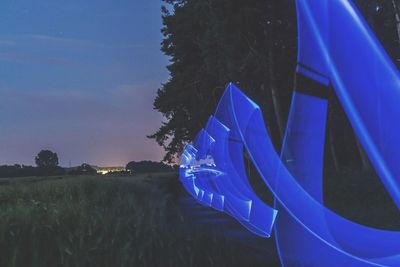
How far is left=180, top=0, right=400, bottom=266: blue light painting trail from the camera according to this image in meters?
4.84

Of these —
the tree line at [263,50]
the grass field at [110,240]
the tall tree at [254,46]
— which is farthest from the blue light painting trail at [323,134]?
the tall tree at [254,46]

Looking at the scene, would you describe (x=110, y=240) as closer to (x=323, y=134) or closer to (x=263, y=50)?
(x=323, y=134)

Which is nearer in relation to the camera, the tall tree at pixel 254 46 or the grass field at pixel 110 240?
the grass field at pixel 110 240

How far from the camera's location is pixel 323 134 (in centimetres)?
681

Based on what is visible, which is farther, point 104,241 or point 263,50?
point 263,50

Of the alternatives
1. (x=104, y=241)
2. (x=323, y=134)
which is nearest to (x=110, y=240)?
(x=104, y=241)

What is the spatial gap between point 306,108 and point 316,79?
1.25ft

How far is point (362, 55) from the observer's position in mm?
5062

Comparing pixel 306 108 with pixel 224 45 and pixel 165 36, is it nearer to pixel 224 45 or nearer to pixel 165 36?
pixel 224 45

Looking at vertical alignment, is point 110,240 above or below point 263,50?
below

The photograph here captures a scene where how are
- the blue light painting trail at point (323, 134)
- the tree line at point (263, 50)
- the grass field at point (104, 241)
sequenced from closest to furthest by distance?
the blue light painting trail at point (323, 134)
the grass field at point (104, 241)
the tree line at point (263, 50)

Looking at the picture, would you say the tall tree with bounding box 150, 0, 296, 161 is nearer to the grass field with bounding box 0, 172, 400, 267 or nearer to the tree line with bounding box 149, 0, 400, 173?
the tree line with bounding box 149, 0, 400, 173

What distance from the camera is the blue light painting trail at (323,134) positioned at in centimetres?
484

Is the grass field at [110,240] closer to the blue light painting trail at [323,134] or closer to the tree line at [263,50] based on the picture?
the blue light painting trail at [323,134]
